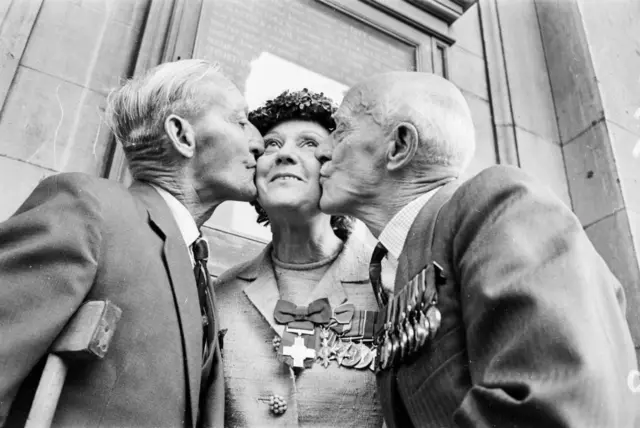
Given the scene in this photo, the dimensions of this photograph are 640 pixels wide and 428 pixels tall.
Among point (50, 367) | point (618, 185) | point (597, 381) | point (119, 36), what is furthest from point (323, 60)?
point (597, 381)

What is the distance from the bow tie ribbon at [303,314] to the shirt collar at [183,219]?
1.36 ft

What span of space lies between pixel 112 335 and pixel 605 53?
15.0ft

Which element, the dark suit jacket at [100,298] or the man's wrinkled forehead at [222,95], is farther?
the man's wrinkled forehead at [222,95]

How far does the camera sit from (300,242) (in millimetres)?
2602

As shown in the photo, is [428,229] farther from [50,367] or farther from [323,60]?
[323,60]

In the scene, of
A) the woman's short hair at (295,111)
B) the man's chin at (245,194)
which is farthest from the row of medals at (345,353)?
the woman's short hair at (295,111)

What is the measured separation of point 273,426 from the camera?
2.08 meters

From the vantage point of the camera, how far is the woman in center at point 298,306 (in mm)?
2125

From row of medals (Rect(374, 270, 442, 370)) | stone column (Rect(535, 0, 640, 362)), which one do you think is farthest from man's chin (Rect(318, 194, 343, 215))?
stone column (Rect(535, 0, 640, 362))

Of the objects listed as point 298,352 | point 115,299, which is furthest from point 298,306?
point 115,299

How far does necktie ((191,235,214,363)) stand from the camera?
1975 millimetres

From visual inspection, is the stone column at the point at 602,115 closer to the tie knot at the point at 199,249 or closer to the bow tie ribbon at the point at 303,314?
the bow tie ribbon at the point at 303,314

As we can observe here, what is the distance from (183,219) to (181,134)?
36 cm

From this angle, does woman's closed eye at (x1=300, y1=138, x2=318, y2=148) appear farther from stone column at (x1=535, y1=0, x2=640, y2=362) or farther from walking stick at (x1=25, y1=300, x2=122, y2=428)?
stone column at (x1=535, y1=0, x2=640, y2=362)
